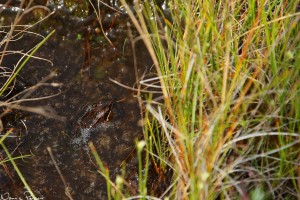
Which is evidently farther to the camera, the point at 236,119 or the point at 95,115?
the point at 95,115

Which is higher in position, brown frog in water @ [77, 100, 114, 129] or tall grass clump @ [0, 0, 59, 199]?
tall grass clump @ [0, 0, 59, 199]

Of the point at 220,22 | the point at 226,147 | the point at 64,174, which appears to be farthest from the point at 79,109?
the point at 226,147

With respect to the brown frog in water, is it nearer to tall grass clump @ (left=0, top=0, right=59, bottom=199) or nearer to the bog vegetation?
tall grass clump @ (left=0, top=0, right=59, bottom=199)

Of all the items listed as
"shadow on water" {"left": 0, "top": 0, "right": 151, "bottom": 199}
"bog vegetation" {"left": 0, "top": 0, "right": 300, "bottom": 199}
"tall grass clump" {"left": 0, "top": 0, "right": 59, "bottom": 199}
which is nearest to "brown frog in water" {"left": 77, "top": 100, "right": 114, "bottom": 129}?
"shadow on water" {"left": 0, "top": 0, "right": 151, "bottom": 199}

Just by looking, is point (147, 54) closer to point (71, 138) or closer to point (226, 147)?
point (71, 138)

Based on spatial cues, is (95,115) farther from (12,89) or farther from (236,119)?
(236,119)

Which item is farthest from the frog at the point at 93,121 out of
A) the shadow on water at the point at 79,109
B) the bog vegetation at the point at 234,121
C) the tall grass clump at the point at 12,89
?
the bog vegetation at the point at 234,121

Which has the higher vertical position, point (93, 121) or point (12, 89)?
point (12, 89)

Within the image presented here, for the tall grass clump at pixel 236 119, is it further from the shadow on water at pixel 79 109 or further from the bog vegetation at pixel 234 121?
the shadow on water at pixel 79 109

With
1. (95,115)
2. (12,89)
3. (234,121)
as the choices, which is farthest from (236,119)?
(12,89)
